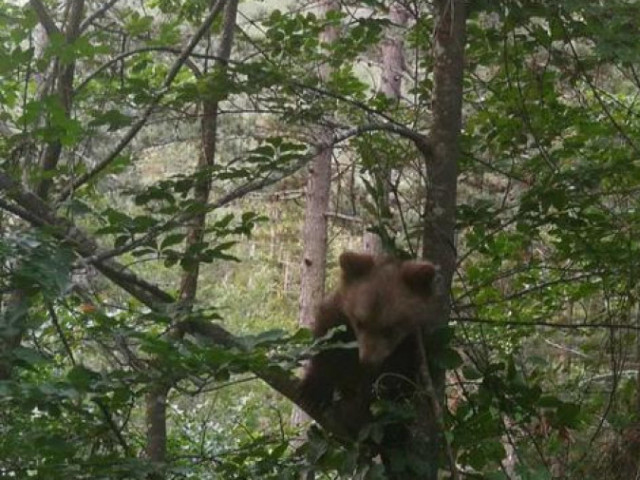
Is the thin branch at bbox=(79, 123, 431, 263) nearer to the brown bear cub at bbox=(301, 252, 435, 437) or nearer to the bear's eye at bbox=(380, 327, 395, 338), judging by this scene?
the brown bear cub at bbox=(301, 252, 435, 437)

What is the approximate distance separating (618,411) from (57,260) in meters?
4.10

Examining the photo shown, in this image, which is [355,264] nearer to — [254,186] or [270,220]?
[270,220]

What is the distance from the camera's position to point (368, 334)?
404 cm

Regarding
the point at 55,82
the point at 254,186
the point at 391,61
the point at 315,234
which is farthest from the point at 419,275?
the point at 391,61

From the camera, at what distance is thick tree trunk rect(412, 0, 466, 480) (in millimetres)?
3803

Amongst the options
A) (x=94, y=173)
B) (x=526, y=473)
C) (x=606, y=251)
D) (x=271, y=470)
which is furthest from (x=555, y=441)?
(x=94, y=173)

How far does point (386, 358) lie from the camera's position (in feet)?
12.9

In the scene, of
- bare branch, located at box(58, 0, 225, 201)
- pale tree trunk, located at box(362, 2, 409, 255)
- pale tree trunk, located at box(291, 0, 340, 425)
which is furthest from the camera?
pale tree trunk, located at box(291, 0, 340, 425)

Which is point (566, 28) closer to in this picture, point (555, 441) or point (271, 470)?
point (555, 441)

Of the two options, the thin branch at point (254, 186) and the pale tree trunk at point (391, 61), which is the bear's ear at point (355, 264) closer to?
the thin branch at point (254, 186)

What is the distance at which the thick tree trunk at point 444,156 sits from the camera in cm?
380

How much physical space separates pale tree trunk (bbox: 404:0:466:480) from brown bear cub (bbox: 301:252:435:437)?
9 centimetres

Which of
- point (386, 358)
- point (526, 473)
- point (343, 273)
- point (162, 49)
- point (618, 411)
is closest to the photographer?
point (526, 473)

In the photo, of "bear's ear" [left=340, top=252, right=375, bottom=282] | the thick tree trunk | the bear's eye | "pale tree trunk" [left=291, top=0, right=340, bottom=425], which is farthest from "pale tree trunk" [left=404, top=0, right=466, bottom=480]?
"pale tree trunk" [left=291, top=0, right=340, bottom=425]
